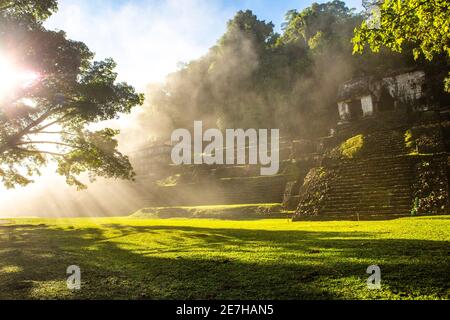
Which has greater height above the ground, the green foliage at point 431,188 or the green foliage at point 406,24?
the green foliage at point 406,24

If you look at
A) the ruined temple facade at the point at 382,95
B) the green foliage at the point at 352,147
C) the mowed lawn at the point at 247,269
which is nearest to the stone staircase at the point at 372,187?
the green foliage at the point at 352,147

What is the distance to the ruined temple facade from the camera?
1109 inches

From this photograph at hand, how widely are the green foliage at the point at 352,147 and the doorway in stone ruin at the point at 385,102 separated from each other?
400 inches

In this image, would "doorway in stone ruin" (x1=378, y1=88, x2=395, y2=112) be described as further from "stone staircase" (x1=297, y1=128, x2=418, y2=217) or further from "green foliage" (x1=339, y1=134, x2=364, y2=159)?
"stone staircase" (x1=297, y1=128, x2=418, y2=217)

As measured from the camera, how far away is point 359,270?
5078mm

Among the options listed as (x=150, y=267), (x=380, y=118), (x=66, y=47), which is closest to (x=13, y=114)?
(x=66, y=47)

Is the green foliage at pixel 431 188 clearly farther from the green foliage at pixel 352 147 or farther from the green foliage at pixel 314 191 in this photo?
the green foliage at pixel 352 147

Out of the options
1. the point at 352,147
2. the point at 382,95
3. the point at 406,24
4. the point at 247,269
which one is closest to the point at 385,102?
the point at 382,95

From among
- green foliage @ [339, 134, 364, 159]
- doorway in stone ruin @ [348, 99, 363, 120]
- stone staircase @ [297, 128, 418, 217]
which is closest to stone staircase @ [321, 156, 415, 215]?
stone staircase @ [297, 128, 418, 217]

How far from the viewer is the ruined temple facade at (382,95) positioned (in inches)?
1109

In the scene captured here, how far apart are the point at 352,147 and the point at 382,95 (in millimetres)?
12183
